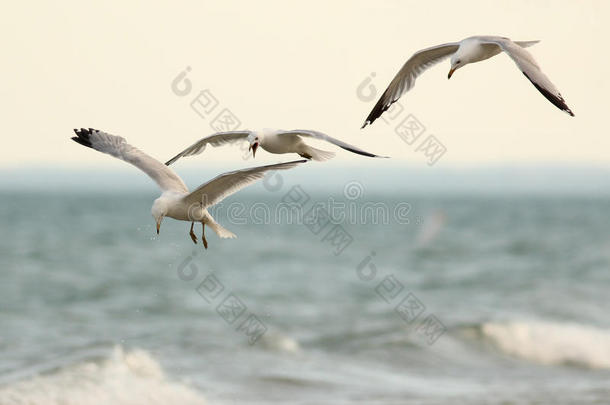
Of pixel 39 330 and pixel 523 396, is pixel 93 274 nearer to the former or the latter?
pixel 39 330

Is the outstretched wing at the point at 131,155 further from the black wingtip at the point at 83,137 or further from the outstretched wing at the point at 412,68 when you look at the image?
the outstretched wing at the point at 412,68

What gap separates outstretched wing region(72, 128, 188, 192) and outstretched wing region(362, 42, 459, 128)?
1656mm

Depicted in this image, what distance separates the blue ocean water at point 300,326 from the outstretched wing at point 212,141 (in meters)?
5.01

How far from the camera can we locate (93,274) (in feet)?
81.6

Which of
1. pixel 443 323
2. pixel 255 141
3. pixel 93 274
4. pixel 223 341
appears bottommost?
pixel 443 323

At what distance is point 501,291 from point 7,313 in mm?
11712

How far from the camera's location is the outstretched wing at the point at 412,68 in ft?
22.0

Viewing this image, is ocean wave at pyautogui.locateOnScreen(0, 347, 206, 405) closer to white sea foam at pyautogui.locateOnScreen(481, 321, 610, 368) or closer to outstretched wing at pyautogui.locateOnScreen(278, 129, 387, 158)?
white sea foam at pyautogui.locateOnScreen(481, 321, 610, 368)

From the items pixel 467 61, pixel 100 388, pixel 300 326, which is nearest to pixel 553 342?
pixel 300 326

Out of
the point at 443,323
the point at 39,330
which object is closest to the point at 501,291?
the point at 443,323

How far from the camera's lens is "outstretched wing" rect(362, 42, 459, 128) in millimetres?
6691

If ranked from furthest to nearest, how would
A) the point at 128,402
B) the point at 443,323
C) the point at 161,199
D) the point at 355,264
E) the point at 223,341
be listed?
the point at 355,264 < the point at 443,323 < the point at 223,341 < the point at 128,402 < the point at 161,199

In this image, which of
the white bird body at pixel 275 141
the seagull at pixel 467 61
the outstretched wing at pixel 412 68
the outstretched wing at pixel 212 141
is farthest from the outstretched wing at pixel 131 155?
the outstretched wing at pixel 412 68

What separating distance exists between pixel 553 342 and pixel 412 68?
10521 mm
